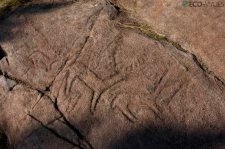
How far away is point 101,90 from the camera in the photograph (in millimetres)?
2145

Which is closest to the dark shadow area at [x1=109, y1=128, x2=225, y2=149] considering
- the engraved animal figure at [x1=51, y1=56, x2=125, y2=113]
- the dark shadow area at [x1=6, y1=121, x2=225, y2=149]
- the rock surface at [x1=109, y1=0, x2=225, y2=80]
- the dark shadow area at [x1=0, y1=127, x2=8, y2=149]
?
the dark shadow area at [x1=6, y1=121, x2=225, y2=149]

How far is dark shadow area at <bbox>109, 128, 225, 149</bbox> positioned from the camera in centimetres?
183

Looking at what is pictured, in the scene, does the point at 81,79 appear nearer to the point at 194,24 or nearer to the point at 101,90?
the point at 101,90

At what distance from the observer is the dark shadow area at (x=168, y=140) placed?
72.0 inches

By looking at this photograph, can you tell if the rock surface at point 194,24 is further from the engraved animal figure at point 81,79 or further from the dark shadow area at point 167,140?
the engraved animal figure at point 81,79

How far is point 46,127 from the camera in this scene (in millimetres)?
2027

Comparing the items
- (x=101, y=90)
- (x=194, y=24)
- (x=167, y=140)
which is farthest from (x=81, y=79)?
(x=194, y=24)

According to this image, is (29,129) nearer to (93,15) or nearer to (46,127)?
(46,127)

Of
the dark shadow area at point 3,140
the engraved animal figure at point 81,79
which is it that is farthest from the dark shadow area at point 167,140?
the dark shadow area at point 3,140

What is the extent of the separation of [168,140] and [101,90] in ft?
2.74

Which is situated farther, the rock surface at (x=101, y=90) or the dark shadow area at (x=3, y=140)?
the dark shadow area at (x=3, y=140)

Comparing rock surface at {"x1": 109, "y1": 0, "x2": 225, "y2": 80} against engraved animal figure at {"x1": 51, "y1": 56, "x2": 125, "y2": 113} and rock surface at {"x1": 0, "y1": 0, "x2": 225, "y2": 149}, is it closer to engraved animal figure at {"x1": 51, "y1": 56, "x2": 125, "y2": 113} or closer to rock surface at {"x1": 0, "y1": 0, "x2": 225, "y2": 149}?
rock surface at {"x1": 0, "y1": 0, "x2": 225, "y2": 149}

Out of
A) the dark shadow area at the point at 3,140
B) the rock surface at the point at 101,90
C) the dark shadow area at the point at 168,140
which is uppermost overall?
the rock surface at the point at 101,90

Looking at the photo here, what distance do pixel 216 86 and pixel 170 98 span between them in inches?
19.8
